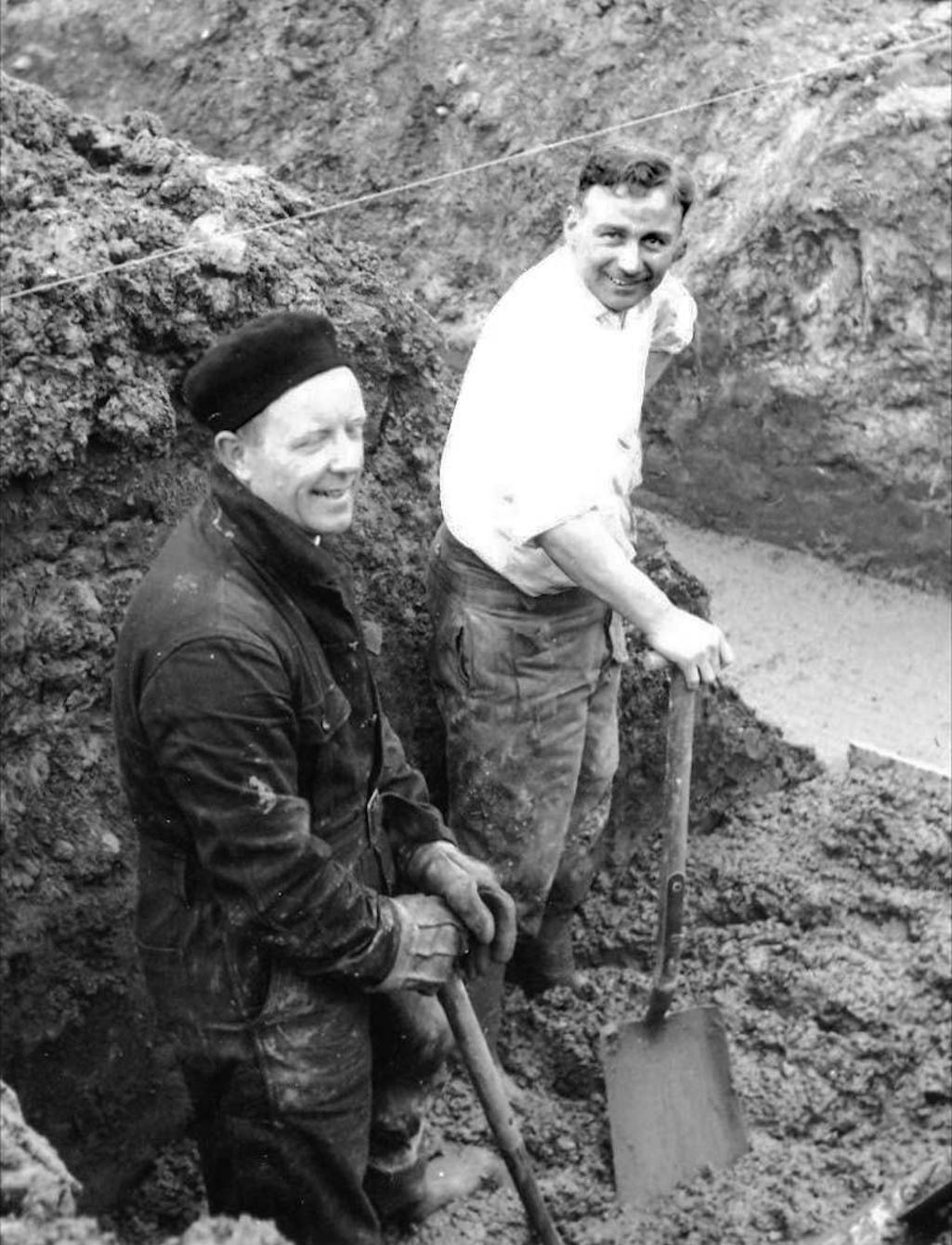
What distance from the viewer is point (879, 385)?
637 centimetres

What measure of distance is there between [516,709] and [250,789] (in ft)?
3.89

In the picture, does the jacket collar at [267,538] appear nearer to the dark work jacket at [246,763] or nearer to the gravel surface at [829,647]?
the dark work jacket at [246,763]

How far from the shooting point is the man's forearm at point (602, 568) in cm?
348

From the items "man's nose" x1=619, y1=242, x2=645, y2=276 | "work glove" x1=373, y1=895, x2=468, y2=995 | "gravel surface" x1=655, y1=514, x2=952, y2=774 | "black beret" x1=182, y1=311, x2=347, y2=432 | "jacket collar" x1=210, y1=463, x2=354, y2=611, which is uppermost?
"man's nose" x1=619, y1=242, x2=645, y2=276

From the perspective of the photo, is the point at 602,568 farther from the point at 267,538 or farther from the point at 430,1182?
the point at 430,1182

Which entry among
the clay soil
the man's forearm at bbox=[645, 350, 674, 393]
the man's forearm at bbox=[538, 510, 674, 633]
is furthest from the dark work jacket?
the man's forearm at bbox=[645, 350, 674, 393]

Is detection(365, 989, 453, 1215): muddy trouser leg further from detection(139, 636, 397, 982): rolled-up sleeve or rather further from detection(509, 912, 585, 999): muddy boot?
detection(509, 912, 585, 999): muddy boot

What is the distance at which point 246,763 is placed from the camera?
2.76 meters

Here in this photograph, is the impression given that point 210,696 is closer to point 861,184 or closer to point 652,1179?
point 652,1179

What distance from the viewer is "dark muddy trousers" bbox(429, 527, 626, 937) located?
3.82 metres

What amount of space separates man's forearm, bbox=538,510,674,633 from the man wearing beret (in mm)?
523

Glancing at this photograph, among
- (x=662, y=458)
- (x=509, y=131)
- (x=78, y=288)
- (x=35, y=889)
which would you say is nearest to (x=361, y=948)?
(x=35, y=889)

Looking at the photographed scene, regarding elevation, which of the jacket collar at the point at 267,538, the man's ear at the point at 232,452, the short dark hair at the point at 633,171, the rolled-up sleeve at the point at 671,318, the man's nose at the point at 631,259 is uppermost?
the short dark hair at the point at 633,171

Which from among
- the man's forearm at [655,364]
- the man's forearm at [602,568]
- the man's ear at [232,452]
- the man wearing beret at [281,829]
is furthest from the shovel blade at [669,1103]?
the man's ear at [232,452]
